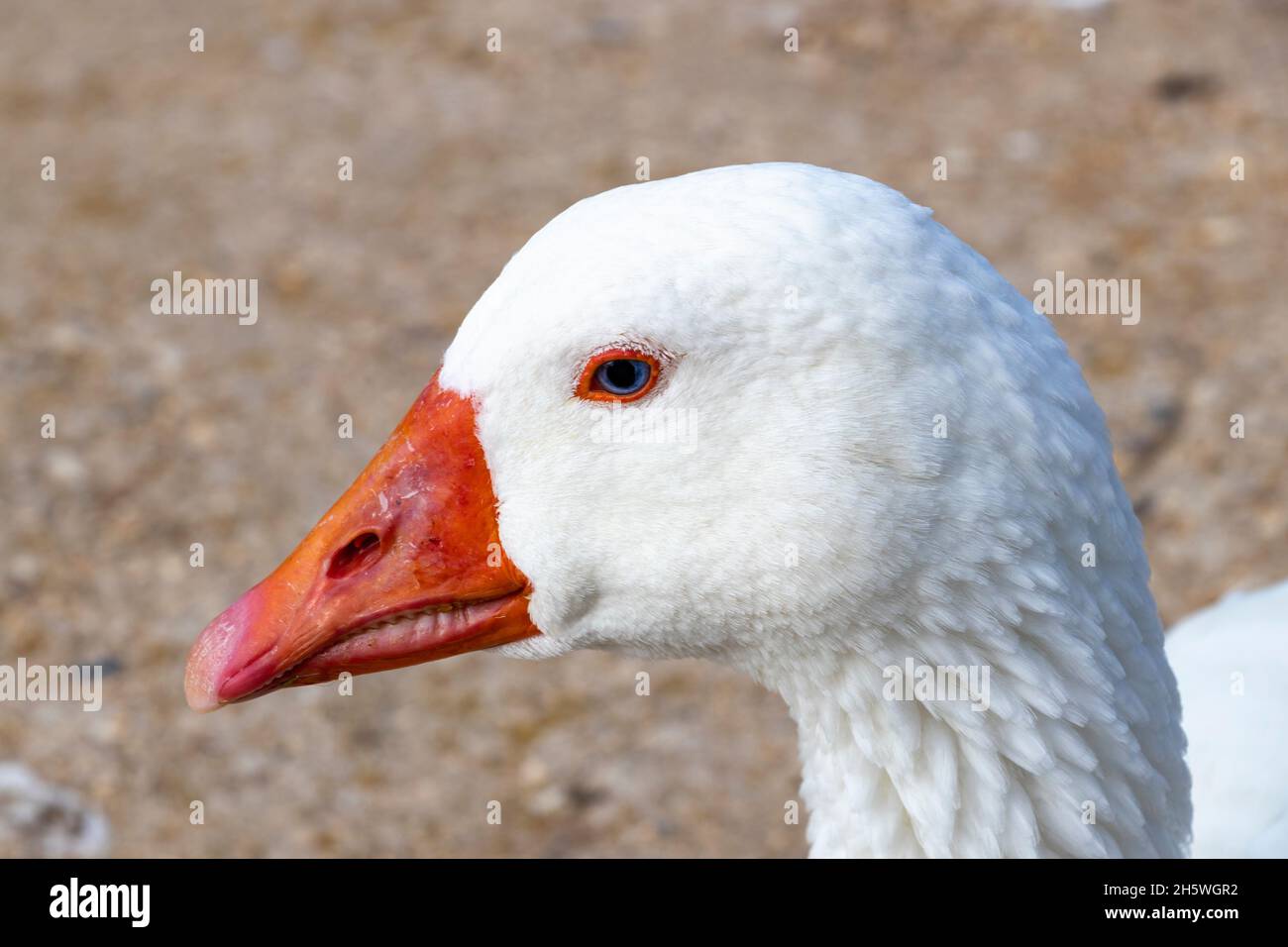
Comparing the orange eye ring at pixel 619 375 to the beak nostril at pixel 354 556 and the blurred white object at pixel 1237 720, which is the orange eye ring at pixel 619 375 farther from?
the blurred white object at pixel 1237 720

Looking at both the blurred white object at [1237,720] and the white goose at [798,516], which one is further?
the blurred white object at [1237,720]

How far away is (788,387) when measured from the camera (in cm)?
224

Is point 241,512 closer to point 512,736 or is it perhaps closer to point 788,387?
point 512,736

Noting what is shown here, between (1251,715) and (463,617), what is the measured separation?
1876 millimetres

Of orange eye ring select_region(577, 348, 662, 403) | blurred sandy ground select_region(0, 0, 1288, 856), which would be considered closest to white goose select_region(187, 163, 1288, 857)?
orange eye ring select_region(577, 348, 662, 403)

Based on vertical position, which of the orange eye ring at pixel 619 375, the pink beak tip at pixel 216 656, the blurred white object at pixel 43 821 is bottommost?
the blurred white object at pixel 43 821

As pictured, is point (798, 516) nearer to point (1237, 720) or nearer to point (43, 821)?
point (1237, 720)

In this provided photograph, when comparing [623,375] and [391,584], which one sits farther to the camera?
[391,584]

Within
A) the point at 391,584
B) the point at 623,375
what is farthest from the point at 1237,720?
the point at 391,584

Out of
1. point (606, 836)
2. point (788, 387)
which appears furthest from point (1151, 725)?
point (606, 836)

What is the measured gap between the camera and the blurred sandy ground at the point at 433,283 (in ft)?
14.8

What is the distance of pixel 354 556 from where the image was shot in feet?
8.21

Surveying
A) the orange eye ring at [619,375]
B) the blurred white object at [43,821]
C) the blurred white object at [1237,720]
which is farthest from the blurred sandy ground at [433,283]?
the orange eye ring at [619,375]

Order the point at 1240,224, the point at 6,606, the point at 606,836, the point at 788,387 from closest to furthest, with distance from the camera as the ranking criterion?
the point at 788,387
the point at 606,836
the point at 6,606
the point at 1240,224
